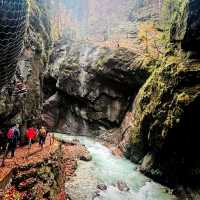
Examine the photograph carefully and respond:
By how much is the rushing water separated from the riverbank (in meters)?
0.62

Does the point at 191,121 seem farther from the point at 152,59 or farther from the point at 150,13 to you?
the point at 150,13

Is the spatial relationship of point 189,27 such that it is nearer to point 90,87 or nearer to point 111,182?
point 111,182

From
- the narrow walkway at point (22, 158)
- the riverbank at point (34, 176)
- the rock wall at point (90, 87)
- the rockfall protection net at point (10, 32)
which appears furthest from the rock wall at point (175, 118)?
the rockfall protection net at point (10, 32)

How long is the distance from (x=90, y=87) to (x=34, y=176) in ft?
63.0

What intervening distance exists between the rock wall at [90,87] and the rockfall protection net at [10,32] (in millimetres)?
23605

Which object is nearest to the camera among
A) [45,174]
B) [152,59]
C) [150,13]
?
[45,174]

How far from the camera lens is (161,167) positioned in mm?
17047

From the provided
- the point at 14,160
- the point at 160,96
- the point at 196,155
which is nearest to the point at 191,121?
the point at 196,155

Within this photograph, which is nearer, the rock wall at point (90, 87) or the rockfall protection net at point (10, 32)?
the rockfall protection net at point (10, 32)

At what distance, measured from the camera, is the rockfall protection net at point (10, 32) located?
2.45 m

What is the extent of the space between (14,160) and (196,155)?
847 centimetres

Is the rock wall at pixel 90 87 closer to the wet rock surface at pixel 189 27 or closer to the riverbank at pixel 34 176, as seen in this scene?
the wet rock surface at pixel 189 27

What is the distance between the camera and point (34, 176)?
10.9m

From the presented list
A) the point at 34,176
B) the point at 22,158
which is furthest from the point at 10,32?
the point at 22,158
